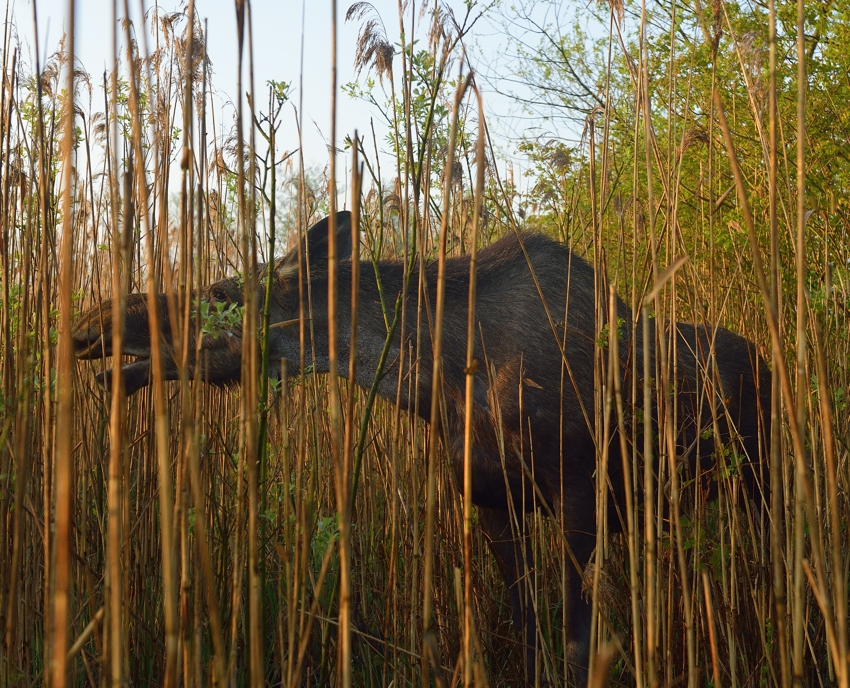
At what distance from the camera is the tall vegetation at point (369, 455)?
1.32 metres

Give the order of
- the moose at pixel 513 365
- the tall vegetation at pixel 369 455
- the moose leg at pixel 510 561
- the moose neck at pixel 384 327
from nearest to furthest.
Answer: the tall vegetation at pixel 369 455, the moose at pixel 513 365, the moose leg at pixel 510 561, the moose neck at pixel 384 327

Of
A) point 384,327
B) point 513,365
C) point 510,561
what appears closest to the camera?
point 513,365

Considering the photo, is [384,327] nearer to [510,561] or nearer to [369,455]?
[369,455]

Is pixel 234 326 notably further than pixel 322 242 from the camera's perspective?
No

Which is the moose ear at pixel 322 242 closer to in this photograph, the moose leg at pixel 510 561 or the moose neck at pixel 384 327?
the moose neck at pixel 384 327

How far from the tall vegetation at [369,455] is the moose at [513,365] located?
13 centimetres

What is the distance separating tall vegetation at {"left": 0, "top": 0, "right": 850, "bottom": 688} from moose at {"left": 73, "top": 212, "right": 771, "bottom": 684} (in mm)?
133

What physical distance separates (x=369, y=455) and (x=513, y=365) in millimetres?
702

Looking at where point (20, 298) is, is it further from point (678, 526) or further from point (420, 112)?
point (678, 526)

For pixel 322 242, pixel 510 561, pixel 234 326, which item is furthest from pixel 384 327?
pixel 510 561

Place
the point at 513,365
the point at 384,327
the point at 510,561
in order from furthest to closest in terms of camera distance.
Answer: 1. the point at 384,327
2. the point at 510,561
3. the point at 513,365

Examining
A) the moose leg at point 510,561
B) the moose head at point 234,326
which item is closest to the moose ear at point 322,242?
the moose head at point 234,326

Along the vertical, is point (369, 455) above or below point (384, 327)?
below

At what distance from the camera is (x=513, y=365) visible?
3070 millimetres
